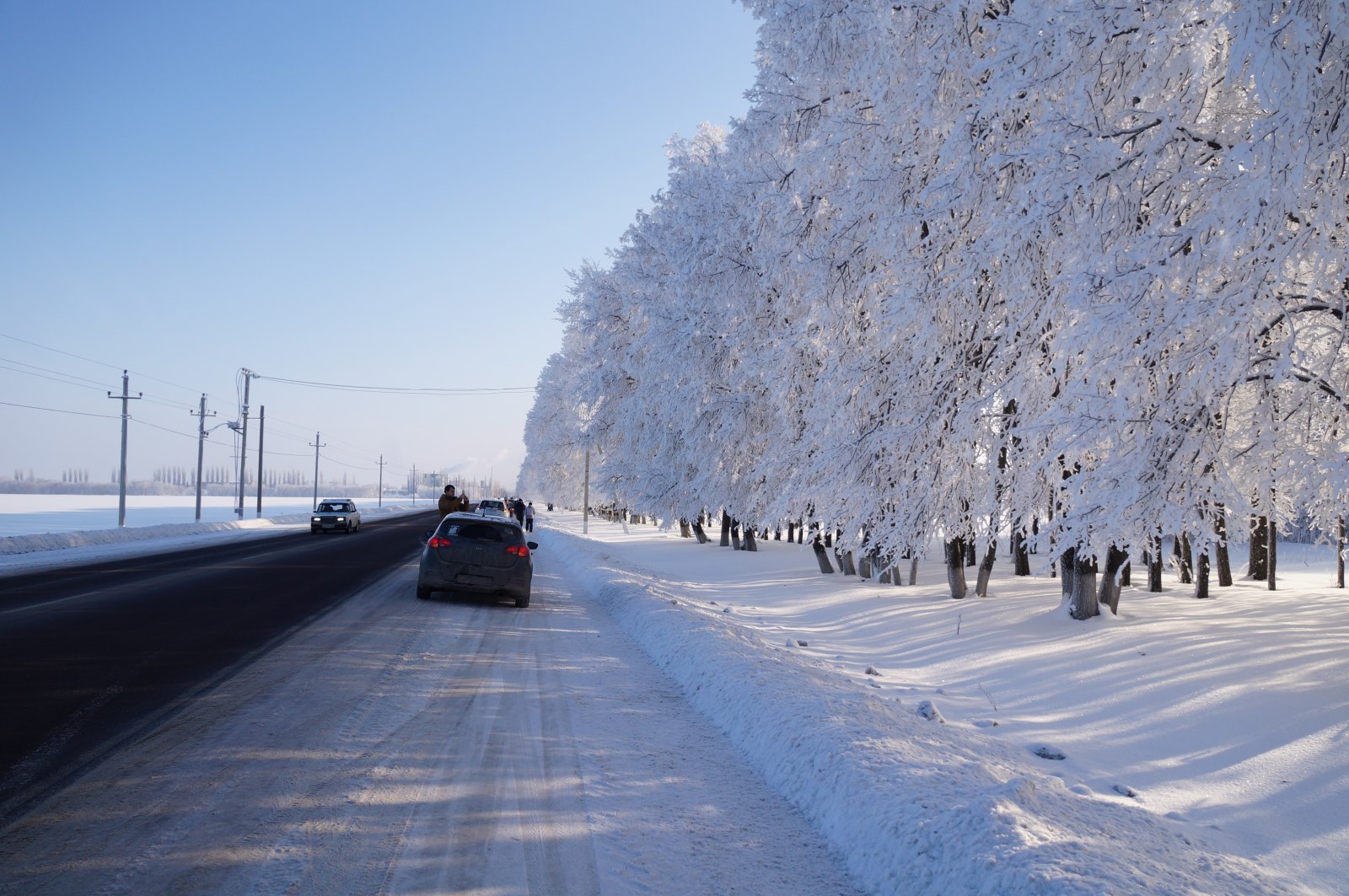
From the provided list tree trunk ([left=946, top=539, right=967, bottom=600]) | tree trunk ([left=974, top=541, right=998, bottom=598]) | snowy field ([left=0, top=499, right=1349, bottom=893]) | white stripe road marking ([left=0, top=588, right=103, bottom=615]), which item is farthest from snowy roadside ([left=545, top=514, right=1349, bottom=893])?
white stripe road marking ([left=0, top=588, right=103, bottom=615])

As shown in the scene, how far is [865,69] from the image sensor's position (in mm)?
11312

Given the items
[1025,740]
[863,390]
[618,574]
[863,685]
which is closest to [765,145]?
[863,390]

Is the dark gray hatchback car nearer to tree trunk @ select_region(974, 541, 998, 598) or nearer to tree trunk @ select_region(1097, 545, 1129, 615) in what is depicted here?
tree trunk @ select_region(974, 541, 998, 598)

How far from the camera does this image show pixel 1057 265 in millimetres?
8406

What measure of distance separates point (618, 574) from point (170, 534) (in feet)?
88.7

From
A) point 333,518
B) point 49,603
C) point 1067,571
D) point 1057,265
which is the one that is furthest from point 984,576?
point 333,518

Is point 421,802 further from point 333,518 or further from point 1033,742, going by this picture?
point 333,518

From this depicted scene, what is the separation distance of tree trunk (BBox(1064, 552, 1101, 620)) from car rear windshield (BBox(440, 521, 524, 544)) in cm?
874

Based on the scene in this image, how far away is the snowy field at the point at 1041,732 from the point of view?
3977 mm

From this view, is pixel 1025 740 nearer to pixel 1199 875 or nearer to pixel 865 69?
pixel 1199 875

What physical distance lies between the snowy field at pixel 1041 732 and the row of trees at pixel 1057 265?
1428 millimetres

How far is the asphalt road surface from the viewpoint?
546 centimetres

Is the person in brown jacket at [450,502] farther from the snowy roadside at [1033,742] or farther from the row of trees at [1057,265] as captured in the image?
the snowy roadside at [1033,742]

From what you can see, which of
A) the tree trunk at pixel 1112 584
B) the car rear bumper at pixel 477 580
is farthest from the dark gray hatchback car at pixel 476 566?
the tree trunk at pixel 1112 584
